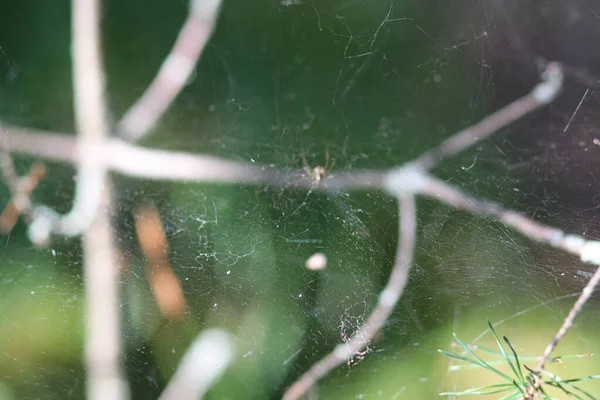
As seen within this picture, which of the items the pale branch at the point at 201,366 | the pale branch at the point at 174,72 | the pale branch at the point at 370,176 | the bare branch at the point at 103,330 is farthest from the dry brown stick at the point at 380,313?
the pale branch at the point at 174,72

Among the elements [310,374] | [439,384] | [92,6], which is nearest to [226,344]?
[310,374]

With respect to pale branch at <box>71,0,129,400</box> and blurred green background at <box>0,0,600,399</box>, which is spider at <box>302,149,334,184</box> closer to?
blurred green background at <box>0,0,600,399</box>

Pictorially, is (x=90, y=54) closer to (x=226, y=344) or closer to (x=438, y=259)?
(x=226, y=344)

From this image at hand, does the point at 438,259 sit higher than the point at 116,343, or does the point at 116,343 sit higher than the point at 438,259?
the point at 116,343

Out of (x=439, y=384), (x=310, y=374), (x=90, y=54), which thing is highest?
(x=90, y=54)

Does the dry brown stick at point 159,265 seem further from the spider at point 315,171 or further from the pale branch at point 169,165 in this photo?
the spider at point 315,171

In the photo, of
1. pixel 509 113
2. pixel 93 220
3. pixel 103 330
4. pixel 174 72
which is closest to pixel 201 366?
pixel 103 330
